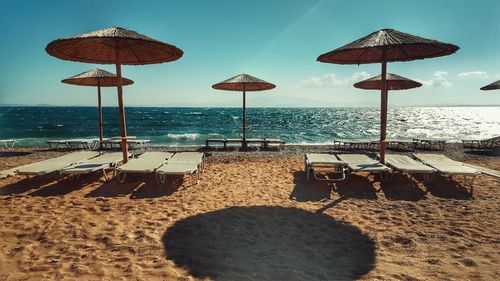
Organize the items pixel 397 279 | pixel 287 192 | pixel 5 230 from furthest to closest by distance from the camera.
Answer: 1. pixel 287 192
2. pixel 5 230
3. pixel 397 279

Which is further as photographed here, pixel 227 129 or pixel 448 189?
pixel 227 129

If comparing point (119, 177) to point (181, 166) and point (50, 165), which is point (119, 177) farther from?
point (50, 165)

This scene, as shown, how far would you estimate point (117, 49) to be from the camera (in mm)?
6457

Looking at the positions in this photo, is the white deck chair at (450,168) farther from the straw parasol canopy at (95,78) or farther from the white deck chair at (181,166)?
the straw parasol canopy at (95,78)

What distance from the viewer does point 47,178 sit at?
712 cm

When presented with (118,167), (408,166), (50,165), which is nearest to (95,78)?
(50,165)

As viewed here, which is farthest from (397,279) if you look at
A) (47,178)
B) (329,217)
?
(47,178)

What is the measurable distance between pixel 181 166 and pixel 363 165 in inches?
188

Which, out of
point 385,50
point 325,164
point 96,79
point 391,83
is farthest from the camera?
point 96,79

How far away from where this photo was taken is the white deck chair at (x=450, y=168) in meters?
6.34

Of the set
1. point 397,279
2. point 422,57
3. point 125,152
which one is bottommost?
point 397,279

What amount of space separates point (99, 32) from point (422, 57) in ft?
24.0

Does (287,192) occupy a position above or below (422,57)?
below

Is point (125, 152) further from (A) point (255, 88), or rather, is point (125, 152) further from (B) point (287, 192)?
(A) point (255, 88)
